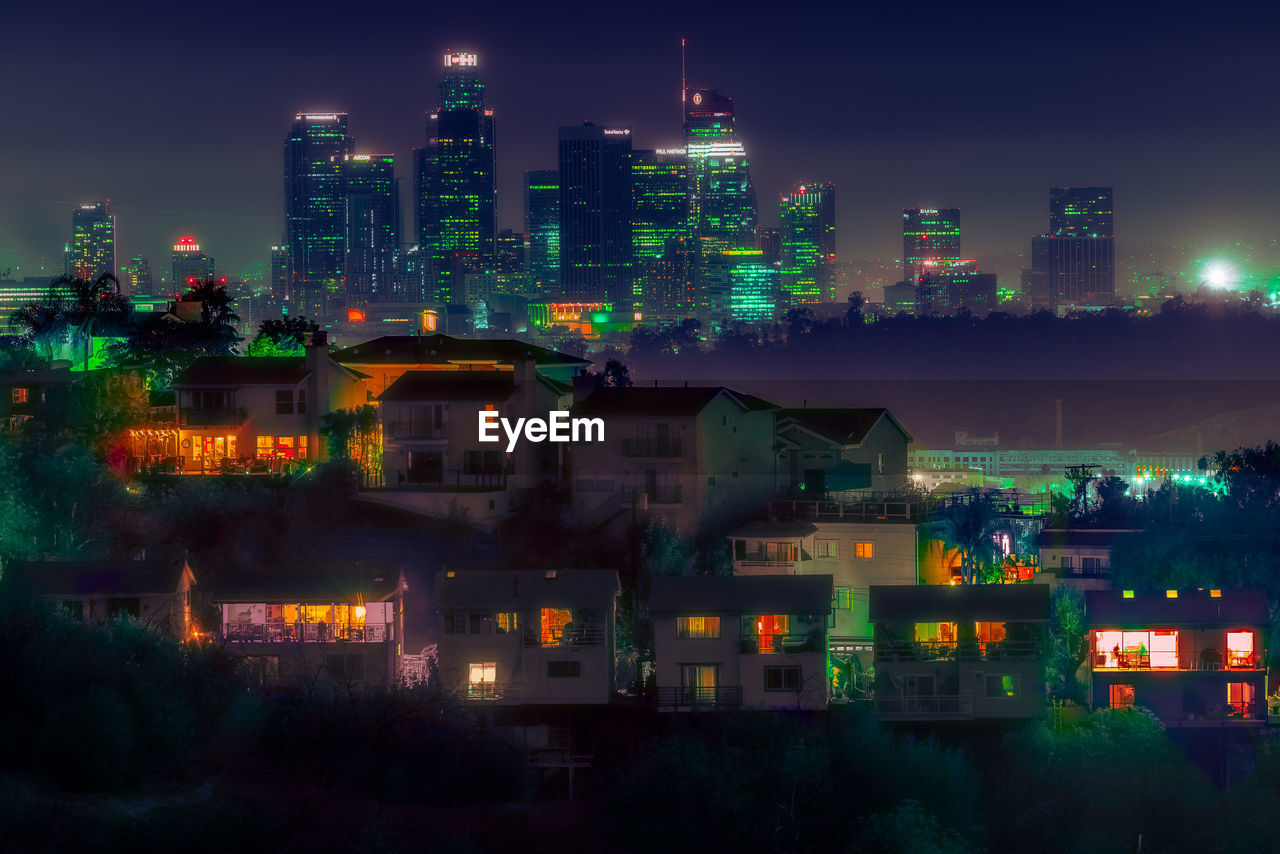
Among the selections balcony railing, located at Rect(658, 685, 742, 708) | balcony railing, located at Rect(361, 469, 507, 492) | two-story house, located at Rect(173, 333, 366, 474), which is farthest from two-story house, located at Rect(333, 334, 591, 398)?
balcony railing, located at Rect(658, 685, 742, 708)

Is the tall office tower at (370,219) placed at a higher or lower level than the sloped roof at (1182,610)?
higher

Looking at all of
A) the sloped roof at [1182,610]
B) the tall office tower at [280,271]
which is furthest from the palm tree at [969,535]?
the tall office tower at [280,271]

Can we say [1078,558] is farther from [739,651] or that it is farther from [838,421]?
[739,651]

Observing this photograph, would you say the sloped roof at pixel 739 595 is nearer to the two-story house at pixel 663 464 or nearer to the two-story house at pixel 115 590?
the two-story house at pixel 663 464

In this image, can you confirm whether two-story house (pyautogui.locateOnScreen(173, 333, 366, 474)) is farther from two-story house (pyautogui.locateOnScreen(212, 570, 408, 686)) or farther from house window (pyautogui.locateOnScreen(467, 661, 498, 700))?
house window (pyautogui.locateOnScreen(467, 661, 498, 700))

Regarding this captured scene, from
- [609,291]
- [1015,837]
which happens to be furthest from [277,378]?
[609,291]

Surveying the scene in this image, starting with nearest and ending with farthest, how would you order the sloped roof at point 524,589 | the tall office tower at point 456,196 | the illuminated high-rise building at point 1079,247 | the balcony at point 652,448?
the sloped roof at point 524,589
the balcony at point 652,448
the illuminated high-rise building at point 1079,247
the tall office tower at point 456,196

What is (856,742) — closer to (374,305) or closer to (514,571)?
(514,571)
